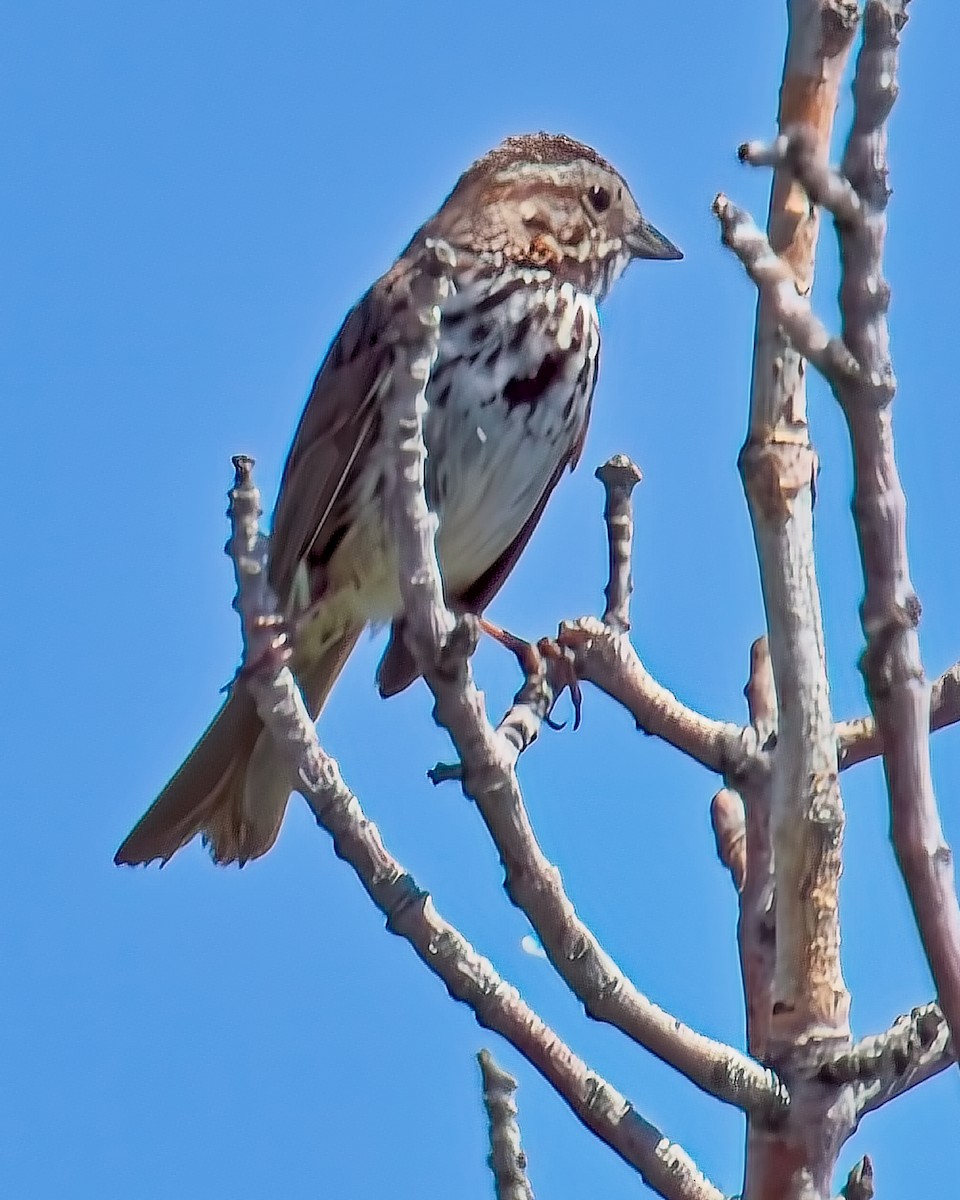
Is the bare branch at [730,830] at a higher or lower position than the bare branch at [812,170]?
higher

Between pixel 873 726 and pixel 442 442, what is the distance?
1.51 meters

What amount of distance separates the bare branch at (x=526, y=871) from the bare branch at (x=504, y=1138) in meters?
0.26

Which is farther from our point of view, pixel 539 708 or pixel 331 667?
pixel 331 667

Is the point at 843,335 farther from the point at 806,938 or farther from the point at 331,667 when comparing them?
the point at 331,667

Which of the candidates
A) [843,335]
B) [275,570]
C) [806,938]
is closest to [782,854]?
[806,938]

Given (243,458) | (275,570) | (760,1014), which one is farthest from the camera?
(275,570)

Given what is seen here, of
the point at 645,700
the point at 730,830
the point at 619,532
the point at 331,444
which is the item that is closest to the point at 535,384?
the point at 331,444

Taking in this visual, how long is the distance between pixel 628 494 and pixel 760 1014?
1.01 metres

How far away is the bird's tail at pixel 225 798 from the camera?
13.2 feet

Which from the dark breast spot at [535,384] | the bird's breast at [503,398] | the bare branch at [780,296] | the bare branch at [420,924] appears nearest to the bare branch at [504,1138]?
the bare branch at [420,924]

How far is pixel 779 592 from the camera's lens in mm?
2043

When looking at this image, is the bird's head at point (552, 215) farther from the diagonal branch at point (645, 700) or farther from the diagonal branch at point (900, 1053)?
the diagonal branch at point (900, 1053)

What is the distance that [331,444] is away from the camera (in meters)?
4.23

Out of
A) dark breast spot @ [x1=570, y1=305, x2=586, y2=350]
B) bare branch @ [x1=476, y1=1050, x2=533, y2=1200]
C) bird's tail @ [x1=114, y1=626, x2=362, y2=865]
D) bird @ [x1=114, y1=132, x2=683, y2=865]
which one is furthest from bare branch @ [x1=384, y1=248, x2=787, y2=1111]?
dark breast spot @ [x1=570, y1=305, x2=586, y2=350]
